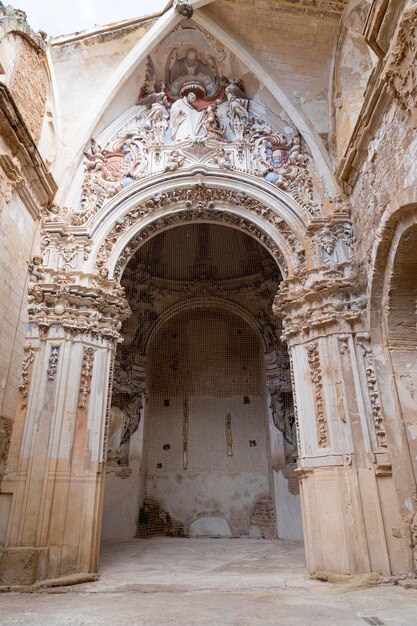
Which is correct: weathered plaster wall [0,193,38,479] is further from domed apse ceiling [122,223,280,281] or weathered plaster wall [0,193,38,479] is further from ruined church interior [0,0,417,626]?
domed apse ceiling [122,223,280,281]

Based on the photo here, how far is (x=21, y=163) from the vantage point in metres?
6.82

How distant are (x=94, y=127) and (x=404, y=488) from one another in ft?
26.7

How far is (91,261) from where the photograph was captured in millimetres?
7906

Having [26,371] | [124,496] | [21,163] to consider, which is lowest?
[124,496]

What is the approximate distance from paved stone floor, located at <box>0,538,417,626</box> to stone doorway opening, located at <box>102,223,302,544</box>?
132 inches

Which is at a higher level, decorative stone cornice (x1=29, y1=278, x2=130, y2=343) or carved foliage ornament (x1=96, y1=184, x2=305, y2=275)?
carved foliage ornament (x1=96, y1=184, x2=305, y2=275)

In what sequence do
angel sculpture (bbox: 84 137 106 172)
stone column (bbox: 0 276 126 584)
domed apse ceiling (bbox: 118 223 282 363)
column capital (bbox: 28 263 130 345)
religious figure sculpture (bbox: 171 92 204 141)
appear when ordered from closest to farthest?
stone column (bbox: 0 276 126 584)
column capital (bbox: 28 263 130 345)
angel sculpture (bbox: 84 137 106 172)
religious figure sculpture (bbox: 171 92 204 141)
domed apse ceiling (bbox: 118 223 282 363)

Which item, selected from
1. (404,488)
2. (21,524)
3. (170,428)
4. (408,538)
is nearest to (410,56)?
(404,488)

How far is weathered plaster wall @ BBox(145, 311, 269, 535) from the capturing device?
11.5 meters

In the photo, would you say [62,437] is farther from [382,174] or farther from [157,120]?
[157,120]

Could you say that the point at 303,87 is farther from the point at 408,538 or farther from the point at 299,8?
the point at 408,538

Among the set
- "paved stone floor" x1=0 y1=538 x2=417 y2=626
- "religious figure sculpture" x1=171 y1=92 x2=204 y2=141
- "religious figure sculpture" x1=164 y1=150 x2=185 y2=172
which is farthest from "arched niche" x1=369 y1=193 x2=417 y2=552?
"religious figure sculpture" x1=171 y1=92 x2=204 y2=141

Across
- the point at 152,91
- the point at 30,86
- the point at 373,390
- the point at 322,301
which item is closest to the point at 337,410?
the point at 373,390

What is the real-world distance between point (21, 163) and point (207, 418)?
7.96m
